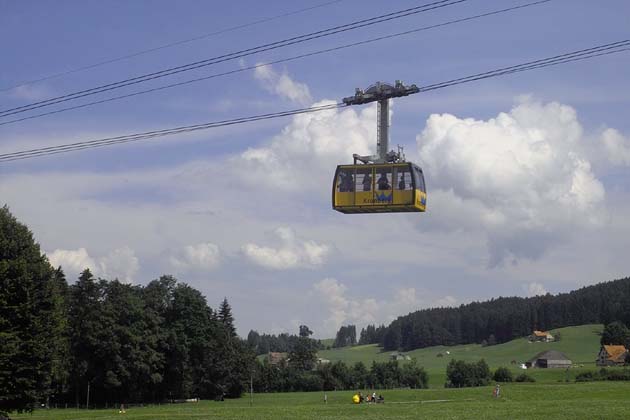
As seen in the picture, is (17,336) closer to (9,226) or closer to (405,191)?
(9,226)

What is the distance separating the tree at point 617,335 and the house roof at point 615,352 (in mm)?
7933

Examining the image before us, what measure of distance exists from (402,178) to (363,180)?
1997 mm

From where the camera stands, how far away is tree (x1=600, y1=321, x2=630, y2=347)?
19275cm

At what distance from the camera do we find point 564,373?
160125 mm

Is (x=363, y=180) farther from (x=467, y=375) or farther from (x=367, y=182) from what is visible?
(x=467, y=375)

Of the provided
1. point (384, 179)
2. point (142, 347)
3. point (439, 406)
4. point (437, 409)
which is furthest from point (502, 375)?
point (384, 179)

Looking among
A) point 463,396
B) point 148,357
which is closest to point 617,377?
point 463,396

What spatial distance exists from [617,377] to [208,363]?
62507mm

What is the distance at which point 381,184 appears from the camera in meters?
37.2

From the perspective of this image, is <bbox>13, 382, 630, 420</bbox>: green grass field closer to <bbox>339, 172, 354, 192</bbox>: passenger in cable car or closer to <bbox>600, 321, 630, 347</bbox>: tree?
<bbox>339, 172, 354, 192</bbox>: passenger in cable car

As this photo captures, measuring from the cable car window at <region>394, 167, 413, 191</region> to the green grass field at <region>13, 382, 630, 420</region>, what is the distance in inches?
860

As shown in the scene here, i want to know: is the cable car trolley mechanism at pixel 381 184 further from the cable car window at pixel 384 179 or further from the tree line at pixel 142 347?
the tree line at pixel 142 347

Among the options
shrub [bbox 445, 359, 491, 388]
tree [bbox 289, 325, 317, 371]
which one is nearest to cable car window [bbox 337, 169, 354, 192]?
shrub [bbox 445, 359, 491, 388]

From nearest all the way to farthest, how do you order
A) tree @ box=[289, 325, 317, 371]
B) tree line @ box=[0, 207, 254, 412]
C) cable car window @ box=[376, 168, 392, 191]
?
cable car window @ box=[376, 168, 392, 191], tree line @ box=[0, 207, 254, 412], tree @ box=[289, 325, 317, 371]
